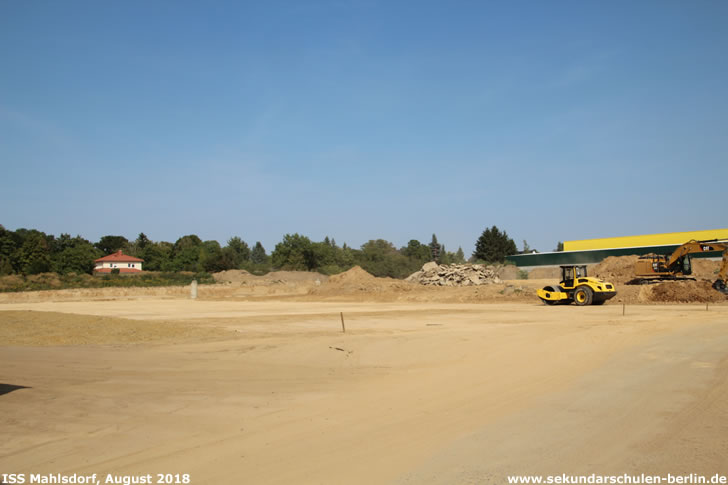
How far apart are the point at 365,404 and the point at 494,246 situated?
88.3 meters

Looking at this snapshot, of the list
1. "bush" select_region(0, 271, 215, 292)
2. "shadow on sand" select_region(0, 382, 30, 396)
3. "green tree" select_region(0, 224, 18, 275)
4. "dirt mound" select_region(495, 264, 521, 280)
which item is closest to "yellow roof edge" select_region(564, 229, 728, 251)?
"dirt mound" select_region(495, 264, 521, 280)

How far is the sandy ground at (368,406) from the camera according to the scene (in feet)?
19.3

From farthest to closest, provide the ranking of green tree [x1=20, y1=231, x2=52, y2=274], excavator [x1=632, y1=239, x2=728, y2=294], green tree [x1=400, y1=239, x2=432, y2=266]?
green tree [x1=400, y1=239, x2=432, y2=266] < green tree [x1=20, y1=231, x2=52, y2=274] < excavator [x1=632, y1=239, x2=728, y2=294]

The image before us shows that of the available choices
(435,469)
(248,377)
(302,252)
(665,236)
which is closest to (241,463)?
(435,469)

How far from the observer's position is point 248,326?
20.9 meters

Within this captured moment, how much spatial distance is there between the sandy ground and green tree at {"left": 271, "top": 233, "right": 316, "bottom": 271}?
8103 centimetres

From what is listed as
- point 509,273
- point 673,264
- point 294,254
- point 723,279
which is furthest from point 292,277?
point 723,279

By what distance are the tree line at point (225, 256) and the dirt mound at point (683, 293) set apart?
36075 mm

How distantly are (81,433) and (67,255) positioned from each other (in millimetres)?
94493

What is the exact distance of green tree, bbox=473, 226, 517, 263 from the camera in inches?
3679

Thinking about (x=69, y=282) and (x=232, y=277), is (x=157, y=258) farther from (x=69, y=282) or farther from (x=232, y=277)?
(x=69, y=282)

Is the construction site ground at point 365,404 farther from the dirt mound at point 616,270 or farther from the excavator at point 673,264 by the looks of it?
the dirt mound at point 616,270

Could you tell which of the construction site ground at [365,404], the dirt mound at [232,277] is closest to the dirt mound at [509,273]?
the dirt mound at [232,277]

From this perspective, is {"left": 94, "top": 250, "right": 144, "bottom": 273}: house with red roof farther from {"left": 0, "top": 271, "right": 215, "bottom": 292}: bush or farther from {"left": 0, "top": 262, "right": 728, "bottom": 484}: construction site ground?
{"left": 0, "top": 262, "right": 728, "bottom": 484}: construction site ground
